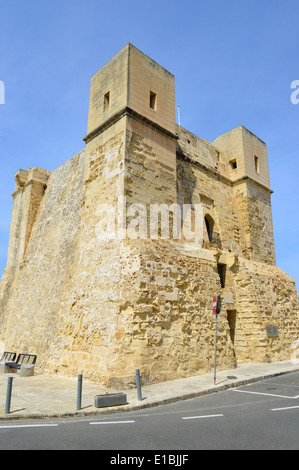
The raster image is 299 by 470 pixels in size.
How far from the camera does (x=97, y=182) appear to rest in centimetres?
1172

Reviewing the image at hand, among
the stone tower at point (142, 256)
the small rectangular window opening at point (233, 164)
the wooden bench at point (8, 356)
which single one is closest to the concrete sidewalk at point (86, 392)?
the stone tower at point (142, 256)

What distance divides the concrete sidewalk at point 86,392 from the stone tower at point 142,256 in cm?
47

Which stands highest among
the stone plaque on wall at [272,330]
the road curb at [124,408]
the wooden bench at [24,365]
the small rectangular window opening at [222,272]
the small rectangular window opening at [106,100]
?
the small rectangular window opening at [106,100]

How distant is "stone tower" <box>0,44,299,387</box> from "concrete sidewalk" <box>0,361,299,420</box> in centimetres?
47

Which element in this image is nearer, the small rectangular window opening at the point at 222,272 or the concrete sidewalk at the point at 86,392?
the concrete sidewalk at the point at 86,392

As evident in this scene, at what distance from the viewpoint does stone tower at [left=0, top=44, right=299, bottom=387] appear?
9.23 m

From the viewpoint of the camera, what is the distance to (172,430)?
15.6ft

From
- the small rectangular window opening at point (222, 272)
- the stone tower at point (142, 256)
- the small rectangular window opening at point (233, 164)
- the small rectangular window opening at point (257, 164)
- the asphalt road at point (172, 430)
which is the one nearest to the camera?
the asphalt road at point (172, 430)

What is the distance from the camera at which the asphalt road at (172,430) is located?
408 centimetres

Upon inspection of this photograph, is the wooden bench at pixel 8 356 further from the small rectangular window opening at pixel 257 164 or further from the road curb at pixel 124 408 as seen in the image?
the small rectangular window opening at pixel 257 164

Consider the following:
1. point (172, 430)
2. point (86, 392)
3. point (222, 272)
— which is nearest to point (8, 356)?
point (86, 392)

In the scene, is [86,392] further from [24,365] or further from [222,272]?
[222,272]

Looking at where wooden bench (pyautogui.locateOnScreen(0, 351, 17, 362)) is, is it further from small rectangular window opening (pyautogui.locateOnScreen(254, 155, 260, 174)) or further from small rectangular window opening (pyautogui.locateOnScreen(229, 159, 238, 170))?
small rectangular window opening (pyautogui.locateOnScreen(254, 155, 260, 174))

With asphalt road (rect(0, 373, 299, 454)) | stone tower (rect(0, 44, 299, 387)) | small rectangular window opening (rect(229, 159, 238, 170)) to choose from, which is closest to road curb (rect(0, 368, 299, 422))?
asphalt road (rect(0, 373, 299, 454))
